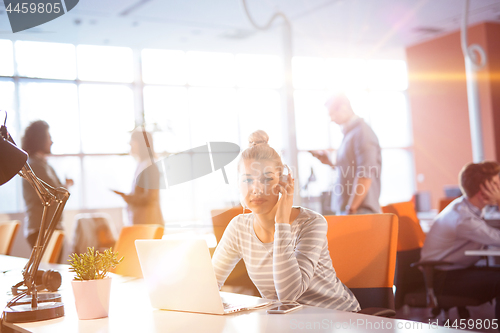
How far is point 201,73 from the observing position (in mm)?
9328

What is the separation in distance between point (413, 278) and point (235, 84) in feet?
23.9

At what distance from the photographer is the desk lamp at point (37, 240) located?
120 cm

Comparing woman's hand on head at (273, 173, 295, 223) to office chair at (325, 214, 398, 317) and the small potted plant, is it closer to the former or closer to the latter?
office chair at (325, 214, 398, 317)

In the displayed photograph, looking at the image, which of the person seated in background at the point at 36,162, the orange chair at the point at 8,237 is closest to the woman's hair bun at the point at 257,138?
the person seated in background at the point at 36,162

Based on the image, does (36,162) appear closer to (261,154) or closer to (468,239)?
(261,154)

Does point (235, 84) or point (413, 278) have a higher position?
point (235, 84)

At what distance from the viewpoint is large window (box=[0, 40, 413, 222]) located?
7.76 metres

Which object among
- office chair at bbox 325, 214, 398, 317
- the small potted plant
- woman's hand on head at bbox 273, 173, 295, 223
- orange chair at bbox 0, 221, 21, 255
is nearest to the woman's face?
woman's hand on head at bbox 273, 173, 295, 223

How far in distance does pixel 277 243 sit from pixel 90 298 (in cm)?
55

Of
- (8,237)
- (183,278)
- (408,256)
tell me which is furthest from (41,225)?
(8,237)

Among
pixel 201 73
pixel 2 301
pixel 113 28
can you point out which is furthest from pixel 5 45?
pixel 2 301

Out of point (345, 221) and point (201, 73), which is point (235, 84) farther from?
point (345, 221)

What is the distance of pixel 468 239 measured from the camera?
9.50 feet

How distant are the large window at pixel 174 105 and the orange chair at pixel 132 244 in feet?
14.6
